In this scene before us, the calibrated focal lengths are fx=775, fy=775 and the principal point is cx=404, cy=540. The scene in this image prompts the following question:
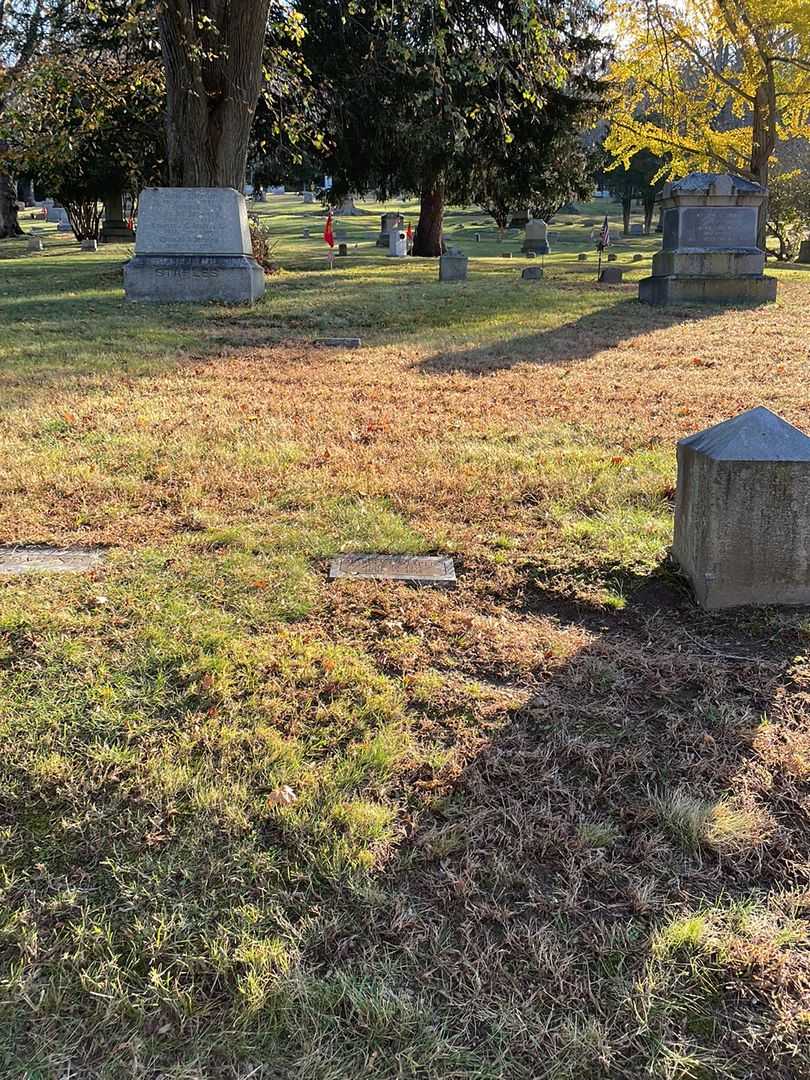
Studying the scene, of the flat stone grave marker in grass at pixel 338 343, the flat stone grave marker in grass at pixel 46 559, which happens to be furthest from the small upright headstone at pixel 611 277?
the flat stone grave marker in grass at pixel 46 559

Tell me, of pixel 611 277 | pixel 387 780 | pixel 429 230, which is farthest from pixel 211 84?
pixel 429 230

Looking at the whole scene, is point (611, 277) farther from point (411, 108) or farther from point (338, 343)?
point (338, 343)

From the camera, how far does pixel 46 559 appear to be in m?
3.74

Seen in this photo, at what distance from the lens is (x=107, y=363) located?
7992 millimetres

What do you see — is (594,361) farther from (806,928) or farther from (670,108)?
(806,928)

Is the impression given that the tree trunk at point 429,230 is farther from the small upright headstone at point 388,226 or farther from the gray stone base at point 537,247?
the gray stone base at point 537,247

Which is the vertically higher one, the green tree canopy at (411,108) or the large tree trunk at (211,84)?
the green tree canopy at (411,108)

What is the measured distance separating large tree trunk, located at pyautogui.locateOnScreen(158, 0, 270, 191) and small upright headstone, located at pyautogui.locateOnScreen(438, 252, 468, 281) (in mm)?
5862

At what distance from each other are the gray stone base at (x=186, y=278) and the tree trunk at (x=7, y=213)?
27.5m

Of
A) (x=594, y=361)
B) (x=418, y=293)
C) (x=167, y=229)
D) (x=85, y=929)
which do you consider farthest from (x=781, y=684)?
(x=418, y=293)

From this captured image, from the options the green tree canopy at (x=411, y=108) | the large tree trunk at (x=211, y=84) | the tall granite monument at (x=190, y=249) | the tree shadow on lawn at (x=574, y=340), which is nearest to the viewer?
the tree shadow on lawn at (x=574, y=340)

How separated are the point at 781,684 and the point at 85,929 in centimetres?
247

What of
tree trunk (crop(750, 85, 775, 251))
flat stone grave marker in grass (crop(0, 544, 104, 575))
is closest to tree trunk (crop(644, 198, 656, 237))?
tree trunk (crop(750, 85, 775, 251))

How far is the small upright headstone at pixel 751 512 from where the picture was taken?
323 cm
